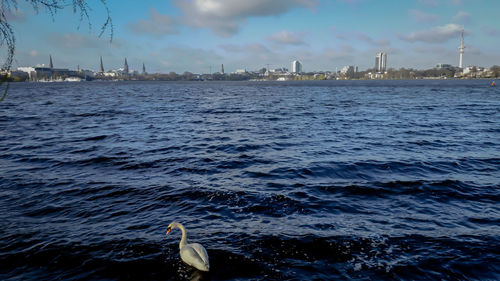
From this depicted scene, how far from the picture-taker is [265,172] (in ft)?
49.9

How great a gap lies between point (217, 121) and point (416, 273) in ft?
92.8

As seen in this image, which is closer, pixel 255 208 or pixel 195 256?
pixel 195 256

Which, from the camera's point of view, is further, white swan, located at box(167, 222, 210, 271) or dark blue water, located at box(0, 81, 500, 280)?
dark blue water, located at box(0, 81, 500, 280)

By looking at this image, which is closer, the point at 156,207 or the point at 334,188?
the point at 156,207

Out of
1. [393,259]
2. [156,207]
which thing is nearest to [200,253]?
[156,207]

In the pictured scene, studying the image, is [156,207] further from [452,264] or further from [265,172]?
[452,264]

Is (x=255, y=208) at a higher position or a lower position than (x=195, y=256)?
lower

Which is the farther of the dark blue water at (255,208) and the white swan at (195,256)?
the dark blue water at (255,208)

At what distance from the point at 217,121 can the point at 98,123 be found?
12501 millimetres

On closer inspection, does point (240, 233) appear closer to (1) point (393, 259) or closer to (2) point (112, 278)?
(2) point (112, 278)

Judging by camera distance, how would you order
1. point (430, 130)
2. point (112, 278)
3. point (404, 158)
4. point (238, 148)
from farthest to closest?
point (430, 130)
point (238, 148)
point (404, 158)
point (112, 278)

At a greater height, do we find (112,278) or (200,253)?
(200,253)

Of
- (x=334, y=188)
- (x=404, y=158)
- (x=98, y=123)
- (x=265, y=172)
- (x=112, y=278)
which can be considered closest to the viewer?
(x=112, y=278)

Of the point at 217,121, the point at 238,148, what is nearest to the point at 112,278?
the point at 238,148
